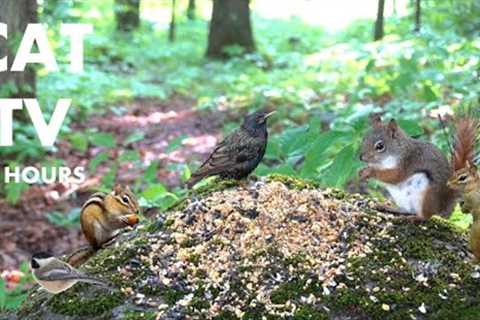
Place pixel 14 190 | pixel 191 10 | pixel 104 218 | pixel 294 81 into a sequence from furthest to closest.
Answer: pixel 191 10, pixel 294 81, pixel 14 190, pixel 104 218

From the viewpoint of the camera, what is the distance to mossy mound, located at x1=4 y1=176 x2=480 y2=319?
9.43ft

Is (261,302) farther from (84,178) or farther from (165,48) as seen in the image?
(165,48)

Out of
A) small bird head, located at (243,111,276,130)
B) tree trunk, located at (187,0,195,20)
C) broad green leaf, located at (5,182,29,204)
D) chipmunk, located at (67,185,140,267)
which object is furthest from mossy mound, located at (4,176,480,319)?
tree trunk, located at (187,0,195,20)

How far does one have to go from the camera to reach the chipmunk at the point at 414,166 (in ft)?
11.1

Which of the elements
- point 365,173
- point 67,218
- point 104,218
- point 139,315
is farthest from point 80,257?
point 67,218

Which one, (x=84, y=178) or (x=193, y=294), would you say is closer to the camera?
(x=193, y=294)

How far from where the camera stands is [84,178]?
31.6 feet

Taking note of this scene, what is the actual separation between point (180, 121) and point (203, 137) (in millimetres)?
1259

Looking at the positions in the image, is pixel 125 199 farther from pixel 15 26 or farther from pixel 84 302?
pixel 15 26

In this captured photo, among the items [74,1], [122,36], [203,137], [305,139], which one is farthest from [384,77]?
[122,36]

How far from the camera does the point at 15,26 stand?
9.98 meters

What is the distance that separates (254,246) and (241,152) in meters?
0.86

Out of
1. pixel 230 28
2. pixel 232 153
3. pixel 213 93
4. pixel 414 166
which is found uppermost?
pixel 414 166

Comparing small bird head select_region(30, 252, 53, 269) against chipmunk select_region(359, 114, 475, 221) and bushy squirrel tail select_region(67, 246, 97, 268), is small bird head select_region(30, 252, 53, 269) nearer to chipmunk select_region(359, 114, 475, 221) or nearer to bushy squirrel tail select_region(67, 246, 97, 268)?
bushy squirrel tail select_region(67, 246, 97, 268)
